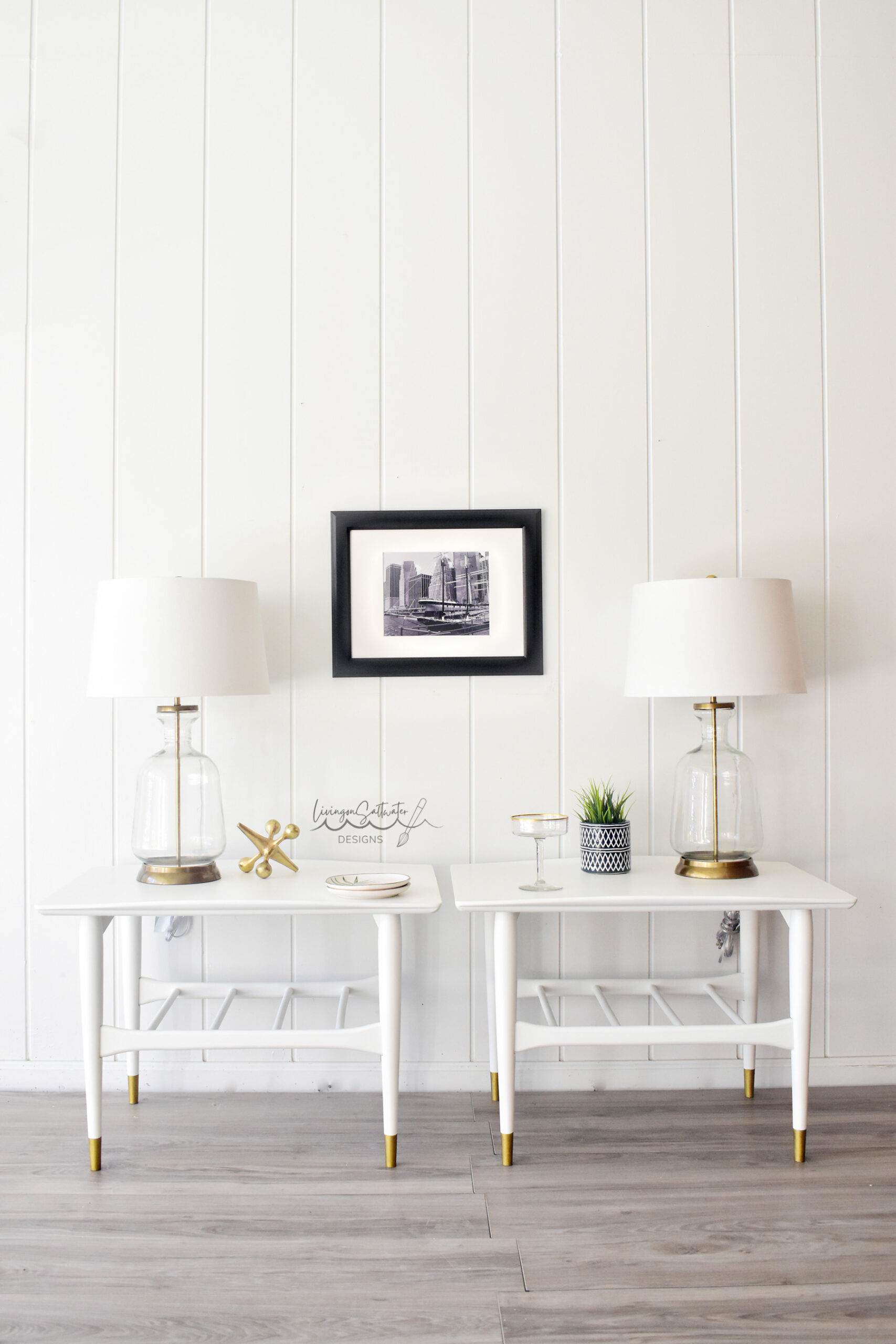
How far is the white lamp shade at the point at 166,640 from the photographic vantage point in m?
1.90

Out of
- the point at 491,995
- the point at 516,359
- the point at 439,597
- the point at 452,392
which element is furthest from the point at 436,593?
the point at 491,995

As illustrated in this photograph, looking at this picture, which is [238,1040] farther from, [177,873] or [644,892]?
[644,892]

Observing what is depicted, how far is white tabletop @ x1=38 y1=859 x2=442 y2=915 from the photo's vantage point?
71.2 inches

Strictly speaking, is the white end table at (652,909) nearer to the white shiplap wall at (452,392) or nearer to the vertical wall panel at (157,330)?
the white shiplap wall at (452,392)

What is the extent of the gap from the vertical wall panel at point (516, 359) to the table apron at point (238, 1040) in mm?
565

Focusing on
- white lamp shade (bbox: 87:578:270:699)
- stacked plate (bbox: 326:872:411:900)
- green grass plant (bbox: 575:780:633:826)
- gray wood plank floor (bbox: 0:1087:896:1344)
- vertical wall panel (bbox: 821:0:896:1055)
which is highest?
vertical wall panel (bbox: 821:0:896:1055)

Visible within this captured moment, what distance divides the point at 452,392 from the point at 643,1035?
155 cm

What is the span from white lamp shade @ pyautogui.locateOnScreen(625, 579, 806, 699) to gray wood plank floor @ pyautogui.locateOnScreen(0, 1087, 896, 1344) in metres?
0.97

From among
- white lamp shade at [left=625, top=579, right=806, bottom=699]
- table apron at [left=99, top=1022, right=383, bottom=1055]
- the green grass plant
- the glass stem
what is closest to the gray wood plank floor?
table apron at [left=99, top=1022, right=383, bottom=1055]

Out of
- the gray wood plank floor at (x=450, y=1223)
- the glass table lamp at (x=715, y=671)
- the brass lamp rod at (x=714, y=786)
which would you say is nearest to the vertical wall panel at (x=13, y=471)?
the gray wood plank floor at (x=450, y=1223)

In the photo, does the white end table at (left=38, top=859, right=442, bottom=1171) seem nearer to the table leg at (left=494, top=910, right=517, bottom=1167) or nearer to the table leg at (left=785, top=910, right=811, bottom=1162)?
the table leg at (left=494, top=910, right=517, bottom=1167)

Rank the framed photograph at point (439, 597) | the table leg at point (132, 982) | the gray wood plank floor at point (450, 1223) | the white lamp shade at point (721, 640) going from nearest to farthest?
1. the gray wood plank floor at point (450, 1223)
2. the white lamp shade at point (721, 640)
3. the table leg at point (132, 982)
4. the framed photograph at point (439, 597)

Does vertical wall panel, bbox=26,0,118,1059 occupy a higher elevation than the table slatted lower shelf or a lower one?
higher

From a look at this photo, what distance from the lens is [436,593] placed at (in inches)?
89.7
